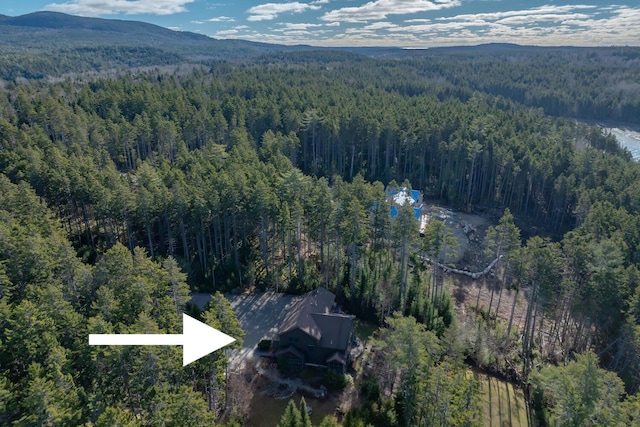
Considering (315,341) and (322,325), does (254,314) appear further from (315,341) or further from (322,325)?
(315,341)

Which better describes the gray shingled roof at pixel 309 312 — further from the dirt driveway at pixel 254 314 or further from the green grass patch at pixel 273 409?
the green grass patch at pixel 273 409

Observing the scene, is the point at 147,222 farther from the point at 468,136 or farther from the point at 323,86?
the point at 323,86

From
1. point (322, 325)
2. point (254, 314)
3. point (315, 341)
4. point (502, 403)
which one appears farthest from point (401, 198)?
point (502, 403)

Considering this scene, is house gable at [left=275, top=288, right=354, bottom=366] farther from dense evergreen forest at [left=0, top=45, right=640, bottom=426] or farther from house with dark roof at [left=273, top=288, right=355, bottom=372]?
dense evergreen forest at [left=0, top=45, right=640, bottom=426]

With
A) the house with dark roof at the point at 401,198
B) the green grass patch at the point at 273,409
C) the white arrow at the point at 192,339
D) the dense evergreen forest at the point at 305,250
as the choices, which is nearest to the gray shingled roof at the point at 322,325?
the dense evergreen forest at the point at 305,250

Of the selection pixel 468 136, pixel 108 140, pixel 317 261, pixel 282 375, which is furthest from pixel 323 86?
pixel 282 375

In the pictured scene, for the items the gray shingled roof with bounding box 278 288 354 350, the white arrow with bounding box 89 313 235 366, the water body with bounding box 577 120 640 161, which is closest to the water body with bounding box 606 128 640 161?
the water body with bounding box 577 120 640 161
